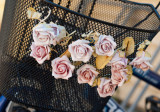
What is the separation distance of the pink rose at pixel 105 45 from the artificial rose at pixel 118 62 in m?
0.04

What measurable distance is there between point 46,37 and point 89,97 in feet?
0.95

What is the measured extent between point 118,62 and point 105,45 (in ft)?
0.22

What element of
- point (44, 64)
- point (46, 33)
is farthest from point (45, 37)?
point (44, 64)

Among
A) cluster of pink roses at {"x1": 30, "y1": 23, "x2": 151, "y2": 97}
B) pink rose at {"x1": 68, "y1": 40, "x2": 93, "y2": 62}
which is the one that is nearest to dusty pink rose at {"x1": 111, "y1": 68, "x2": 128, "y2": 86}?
cluster of pink roses at {"x1": 30, "y1": 23, "x2": 151, "y2": 97}

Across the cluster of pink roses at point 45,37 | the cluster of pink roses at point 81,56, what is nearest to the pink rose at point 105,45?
the cluster of pink roses at point 81,56

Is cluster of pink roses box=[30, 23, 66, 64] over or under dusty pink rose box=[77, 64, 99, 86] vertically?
over

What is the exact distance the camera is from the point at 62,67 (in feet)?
1.86

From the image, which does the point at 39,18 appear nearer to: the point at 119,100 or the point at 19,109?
the point at 19,109

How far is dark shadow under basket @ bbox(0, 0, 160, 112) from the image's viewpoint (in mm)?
591

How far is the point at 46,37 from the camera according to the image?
539 millimetres

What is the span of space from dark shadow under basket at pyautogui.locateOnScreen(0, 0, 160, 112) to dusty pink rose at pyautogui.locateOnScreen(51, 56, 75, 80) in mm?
40

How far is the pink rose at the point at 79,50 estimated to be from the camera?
0.54 meters

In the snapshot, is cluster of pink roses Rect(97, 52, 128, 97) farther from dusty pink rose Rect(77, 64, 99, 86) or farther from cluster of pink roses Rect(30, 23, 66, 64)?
cluster of pink roses Rect(30, 23, 66, 64)

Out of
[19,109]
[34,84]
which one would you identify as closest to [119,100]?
[19,109]
